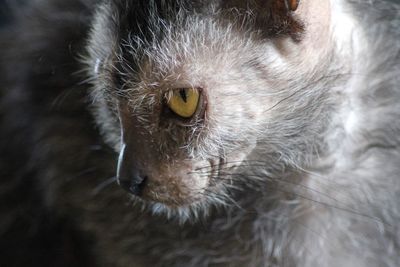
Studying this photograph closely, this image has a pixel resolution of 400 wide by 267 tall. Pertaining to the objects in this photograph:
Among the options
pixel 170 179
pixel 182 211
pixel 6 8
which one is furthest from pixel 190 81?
pixel 6 8

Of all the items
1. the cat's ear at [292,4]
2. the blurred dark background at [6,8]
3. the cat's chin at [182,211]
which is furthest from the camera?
the blurred dark background at [6,8]

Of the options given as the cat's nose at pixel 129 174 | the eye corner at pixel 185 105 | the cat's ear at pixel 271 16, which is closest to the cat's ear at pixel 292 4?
the cat's ear at pixel 271 16

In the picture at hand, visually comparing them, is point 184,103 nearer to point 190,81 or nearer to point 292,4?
point 190,81

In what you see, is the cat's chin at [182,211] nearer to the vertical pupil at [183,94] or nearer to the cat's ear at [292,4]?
the vertical pupil at [183,94]

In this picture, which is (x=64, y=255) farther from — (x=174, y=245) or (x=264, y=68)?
(x=264, y=68)

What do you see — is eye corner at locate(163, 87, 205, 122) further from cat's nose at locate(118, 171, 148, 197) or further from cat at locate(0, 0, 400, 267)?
cat's nose at locate(118, 171, 148, 197)

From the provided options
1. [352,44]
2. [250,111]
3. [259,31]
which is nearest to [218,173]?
[250,111]

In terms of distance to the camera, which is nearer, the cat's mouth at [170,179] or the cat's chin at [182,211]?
the cat's mouth at [170,179]
